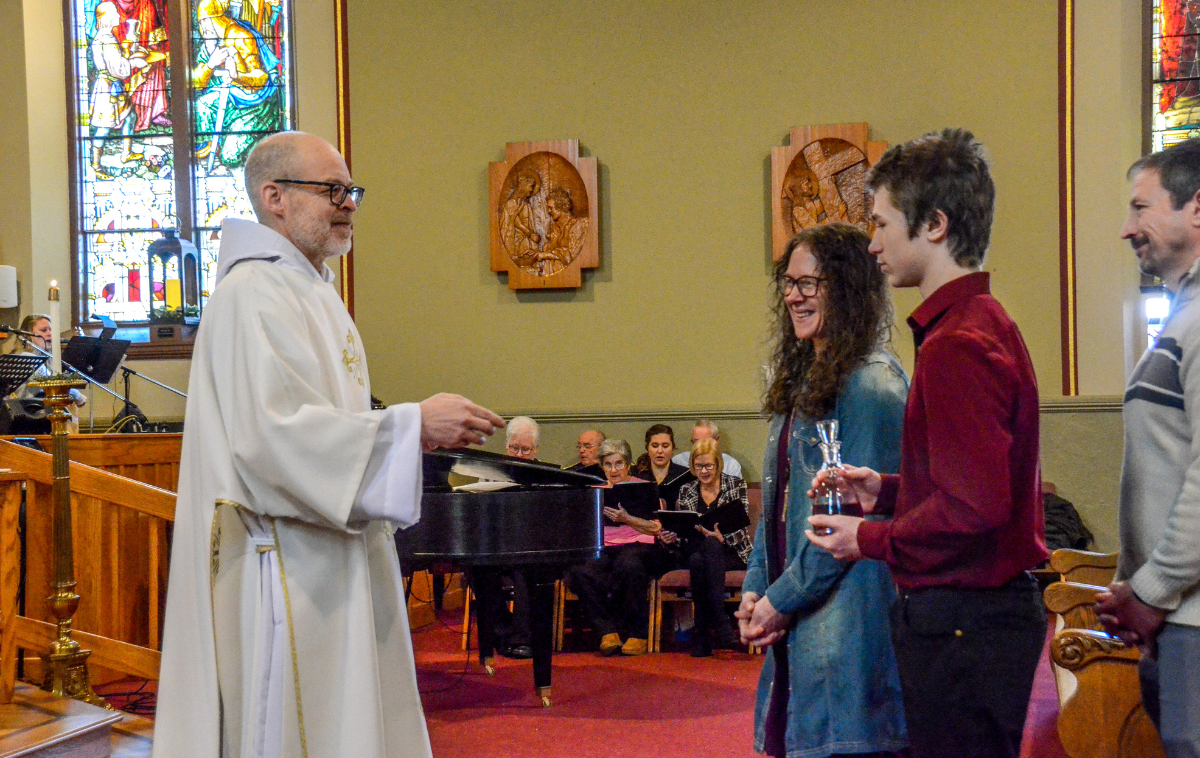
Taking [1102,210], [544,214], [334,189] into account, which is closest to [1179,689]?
[334,189]

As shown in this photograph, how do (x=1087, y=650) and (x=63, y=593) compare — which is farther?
(x=63, y=593)

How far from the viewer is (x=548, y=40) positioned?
306 inches

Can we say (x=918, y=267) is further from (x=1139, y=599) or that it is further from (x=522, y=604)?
(x=522, y=604)

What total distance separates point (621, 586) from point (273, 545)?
161 inches

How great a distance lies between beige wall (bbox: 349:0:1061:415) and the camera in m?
7.33

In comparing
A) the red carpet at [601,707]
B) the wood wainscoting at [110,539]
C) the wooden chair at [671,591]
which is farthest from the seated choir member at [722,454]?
the wood wainscoting at [110,539]

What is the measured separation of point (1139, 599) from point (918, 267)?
2.06ft

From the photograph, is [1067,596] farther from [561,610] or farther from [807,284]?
[561,610]

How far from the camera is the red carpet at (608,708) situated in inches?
163

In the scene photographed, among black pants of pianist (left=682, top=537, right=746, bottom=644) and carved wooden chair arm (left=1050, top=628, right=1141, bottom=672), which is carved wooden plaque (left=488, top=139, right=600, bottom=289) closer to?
black pants of pianist (left=682, top=537, right=746, bottom=644)

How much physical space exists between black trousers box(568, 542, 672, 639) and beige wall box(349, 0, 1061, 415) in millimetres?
1648

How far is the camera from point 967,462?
1555 mm

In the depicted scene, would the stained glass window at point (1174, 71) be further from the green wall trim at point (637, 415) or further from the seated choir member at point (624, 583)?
the seated choir member at point (624, 583)

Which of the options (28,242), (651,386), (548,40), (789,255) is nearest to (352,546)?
(789,255)
